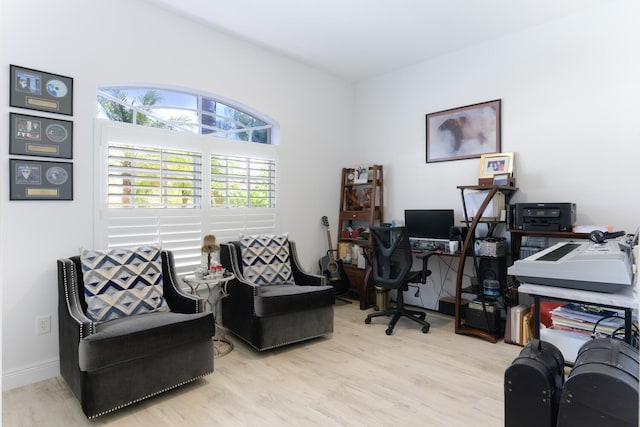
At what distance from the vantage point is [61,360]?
9.29 feet

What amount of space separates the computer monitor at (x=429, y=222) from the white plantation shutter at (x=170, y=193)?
67.6 inches

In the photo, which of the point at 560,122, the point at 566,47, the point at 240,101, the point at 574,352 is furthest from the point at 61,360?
the point at 566,47

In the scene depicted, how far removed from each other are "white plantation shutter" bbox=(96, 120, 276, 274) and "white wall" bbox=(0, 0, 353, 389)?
0.51ft

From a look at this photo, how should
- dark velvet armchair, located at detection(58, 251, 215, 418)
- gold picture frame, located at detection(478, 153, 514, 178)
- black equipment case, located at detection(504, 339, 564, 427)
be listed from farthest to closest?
gold picture frame, located at detection(478, 153, 514, 178) < dark velvet armchair, located at detection(58, 251, 215, 418) < black equipment case, located at detection(504, 339, 564, 427)

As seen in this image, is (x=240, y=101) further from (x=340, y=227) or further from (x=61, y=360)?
(x=61, y=360)

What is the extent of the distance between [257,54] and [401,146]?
2050 mm

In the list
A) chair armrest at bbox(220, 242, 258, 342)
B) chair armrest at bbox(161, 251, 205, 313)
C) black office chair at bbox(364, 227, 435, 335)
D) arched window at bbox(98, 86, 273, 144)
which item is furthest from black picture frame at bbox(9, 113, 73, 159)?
black office chair at bbox(364, 227, 435, 335)

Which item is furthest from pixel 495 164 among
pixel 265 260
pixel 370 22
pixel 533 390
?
pixel 533 390

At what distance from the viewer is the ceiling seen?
3.44 meters

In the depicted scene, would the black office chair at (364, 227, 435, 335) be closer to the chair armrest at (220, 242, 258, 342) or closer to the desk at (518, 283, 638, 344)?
the chair armrest at (220, 242, 258, 342)

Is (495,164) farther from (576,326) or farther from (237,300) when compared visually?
(237,300)

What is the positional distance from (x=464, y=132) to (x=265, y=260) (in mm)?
2599

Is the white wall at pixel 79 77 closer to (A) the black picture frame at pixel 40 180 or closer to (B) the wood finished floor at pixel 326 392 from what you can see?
(A) the black picture frame at pixel 40 180

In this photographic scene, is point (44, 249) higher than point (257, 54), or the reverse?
point (257, 54)
